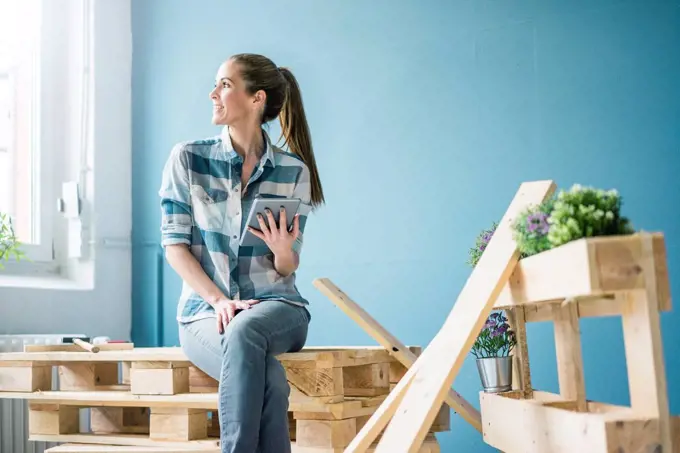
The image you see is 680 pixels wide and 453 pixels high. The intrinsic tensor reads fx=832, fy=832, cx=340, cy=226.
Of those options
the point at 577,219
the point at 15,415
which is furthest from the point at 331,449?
the point at 15,415

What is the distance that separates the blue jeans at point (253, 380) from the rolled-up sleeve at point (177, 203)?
11.9 inches

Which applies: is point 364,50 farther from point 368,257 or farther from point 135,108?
point 135,108

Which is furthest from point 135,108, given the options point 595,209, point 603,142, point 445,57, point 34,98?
point 595,209

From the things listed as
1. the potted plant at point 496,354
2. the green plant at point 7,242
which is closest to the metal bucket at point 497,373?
the potted plant at point 496,354

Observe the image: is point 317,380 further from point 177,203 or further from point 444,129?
point 444,129

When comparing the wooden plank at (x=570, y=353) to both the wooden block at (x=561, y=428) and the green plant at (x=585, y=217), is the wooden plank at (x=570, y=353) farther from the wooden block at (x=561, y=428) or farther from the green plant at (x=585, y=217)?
the green plant at (x=585, y=217)

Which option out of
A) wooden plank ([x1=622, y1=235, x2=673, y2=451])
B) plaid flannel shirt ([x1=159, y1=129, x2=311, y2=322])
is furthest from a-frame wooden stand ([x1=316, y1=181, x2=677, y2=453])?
plaid flannel shirt ([x1=159, y1=129, x2=311, y2=322])

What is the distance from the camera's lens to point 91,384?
271 centimetres

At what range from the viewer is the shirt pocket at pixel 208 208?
7.55 ft

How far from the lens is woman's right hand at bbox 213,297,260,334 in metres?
2.12

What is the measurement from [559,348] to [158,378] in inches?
46.8

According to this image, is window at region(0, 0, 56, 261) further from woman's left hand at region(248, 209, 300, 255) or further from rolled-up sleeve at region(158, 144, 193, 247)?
woman's left hand at region(248, 209, 300, 255)

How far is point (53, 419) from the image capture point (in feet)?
8.79

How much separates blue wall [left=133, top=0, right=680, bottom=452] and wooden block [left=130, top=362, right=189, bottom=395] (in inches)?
41.3
